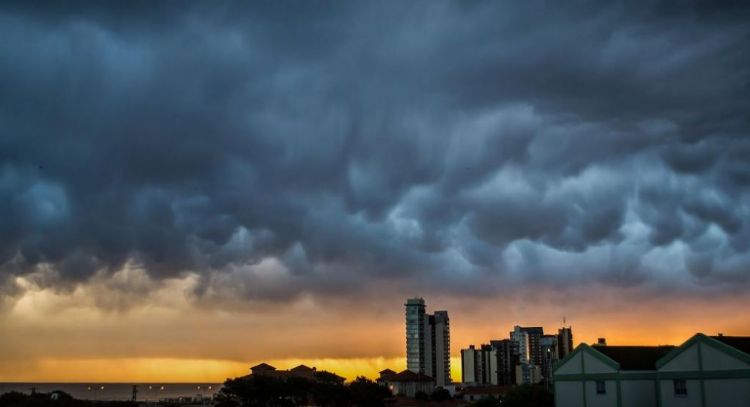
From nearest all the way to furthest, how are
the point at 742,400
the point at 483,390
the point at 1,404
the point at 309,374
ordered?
the point at 742,400
the point at 1,404
the point at 309,374
the point at 483,390

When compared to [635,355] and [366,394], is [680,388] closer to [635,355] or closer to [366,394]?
[635,355]

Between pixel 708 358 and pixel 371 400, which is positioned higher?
pixel 708 358

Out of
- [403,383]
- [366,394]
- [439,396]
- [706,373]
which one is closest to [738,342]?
[706,373]

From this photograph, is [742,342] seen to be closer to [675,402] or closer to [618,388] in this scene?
[675,402]

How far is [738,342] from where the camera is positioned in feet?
186

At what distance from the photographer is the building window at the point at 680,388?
56281mm

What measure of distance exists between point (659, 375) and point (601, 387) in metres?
7.14

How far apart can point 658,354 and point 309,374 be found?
2706 inches

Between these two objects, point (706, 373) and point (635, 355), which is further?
point (635, 355)

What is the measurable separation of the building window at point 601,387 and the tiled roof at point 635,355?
2271mm

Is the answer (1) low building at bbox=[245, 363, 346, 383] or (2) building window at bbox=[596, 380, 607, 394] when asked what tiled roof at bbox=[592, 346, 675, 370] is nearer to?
(2) building window at bbox=[596, 380, 607, 394]

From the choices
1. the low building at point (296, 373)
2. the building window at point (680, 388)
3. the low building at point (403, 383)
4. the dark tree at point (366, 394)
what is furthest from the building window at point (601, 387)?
the low building at point (403, 383)

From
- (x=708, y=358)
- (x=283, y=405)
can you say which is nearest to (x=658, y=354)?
(x=708, y=358)

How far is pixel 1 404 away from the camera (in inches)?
2869
